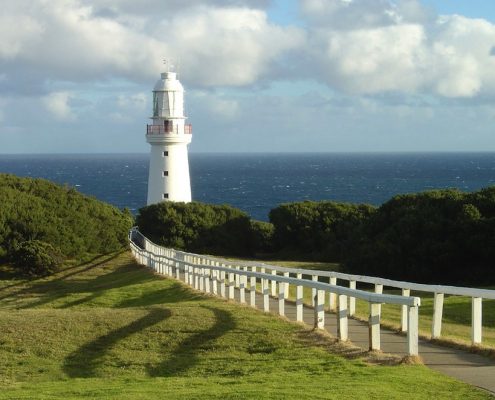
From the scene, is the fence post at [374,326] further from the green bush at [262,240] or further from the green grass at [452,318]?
the green bush at [262,240]

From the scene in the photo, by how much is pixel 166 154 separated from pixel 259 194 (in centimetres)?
8298

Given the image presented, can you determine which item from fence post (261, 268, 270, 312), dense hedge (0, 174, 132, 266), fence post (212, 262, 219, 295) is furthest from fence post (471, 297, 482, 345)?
dense hedge (0, 174, 132, 266)

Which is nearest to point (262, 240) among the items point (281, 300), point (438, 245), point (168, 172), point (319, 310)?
point (168, 172)

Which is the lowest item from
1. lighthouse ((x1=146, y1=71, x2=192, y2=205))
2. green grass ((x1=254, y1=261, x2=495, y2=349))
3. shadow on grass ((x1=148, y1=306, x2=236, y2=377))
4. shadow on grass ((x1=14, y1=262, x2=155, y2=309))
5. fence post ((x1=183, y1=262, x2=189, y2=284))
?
shadow on grass ((x1=14, y1=262, x2=155, y2=309))

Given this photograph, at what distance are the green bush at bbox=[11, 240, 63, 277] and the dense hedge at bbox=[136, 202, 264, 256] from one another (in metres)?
9.89

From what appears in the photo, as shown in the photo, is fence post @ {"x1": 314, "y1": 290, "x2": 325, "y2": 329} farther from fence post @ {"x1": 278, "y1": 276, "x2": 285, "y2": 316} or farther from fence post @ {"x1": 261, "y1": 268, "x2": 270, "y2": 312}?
fence post @ {"x1": 261, "y1": 268, "x2": 270, "y2": 312}

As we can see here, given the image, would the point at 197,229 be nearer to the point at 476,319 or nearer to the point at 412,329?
the point at 476,319

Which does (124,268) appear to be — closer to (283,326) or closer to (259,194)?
(283,326)

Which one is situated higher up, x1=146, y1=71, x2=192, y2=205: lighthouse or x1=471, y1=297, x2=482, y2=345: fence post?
x1=146, y1=71, x2=192, y2=205: lighthouse

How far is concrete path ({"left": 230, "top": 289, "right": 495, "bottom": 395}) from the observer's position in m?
10.7

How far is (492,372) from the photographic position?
35.7 ft

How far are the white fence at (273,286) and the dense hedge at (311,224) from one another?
991 centimetres

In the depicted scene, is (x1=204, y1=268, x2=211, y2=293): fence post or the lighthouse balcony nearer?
(x1=204, y1=268, x2=211, y2=293): fence post

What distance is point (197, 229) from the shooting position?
164 ft
